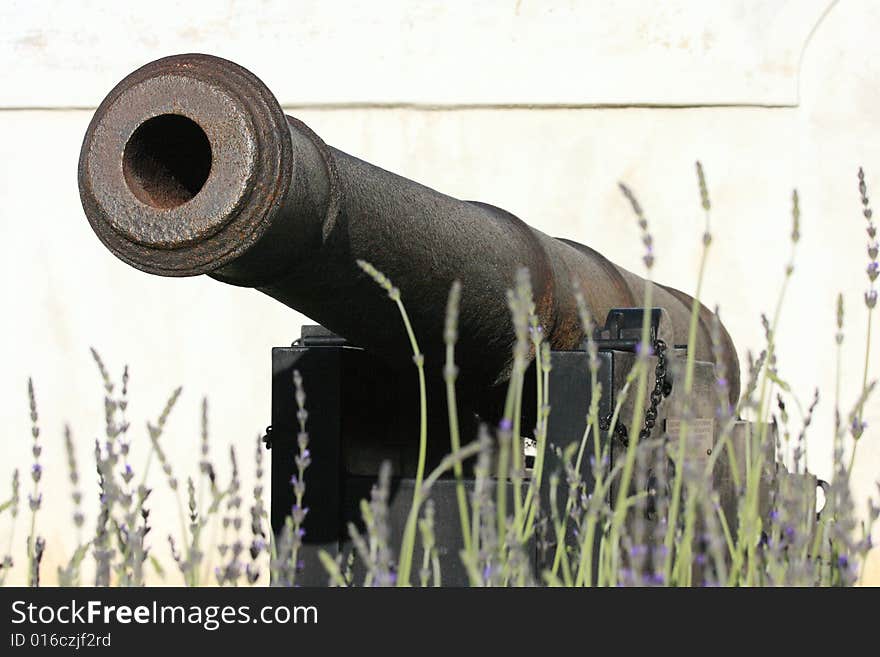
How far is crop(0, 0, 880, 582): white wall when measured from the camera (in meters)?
7.17

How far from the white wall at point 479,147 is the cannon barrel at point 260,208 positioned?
4.21 m

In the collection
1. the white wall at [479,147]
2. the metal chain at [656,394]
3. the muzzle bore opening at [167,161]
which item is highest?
the white wall at [479,147]

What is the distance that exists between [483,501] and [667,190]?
5795mm

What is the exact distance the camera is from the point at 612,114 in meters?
7.42

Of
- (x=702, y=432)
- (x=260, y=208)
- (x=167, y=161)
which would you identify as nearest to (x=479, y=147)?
(x=702, y=432)

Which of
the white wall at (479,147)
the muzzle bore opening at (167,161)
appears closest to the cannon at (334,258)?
the muzzle bore opening at (167,161)

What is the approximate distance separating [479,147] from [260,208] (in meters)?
5.12

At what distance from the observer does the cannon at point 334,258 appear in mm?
2529

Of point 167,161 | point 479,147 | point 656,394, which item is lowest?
point 656,394

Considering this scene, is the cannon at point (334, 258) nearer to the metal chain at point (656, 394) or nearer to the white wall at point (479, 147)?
the metal chain at point (656, 394)

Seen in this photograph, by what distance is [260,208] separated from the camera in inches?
98.6

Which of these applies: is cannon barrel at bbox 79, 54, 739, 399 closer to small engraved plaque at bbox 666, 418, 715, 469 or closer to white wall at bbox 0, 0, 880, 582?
small engraved plaque at bbox 666, 418, 715, 469

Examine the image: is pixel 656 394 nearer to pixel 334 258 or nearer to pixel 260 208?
pixel 334 258

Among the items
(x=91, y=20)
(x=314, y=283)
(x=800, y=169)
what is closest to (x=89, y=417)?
(x=91, y=20)
